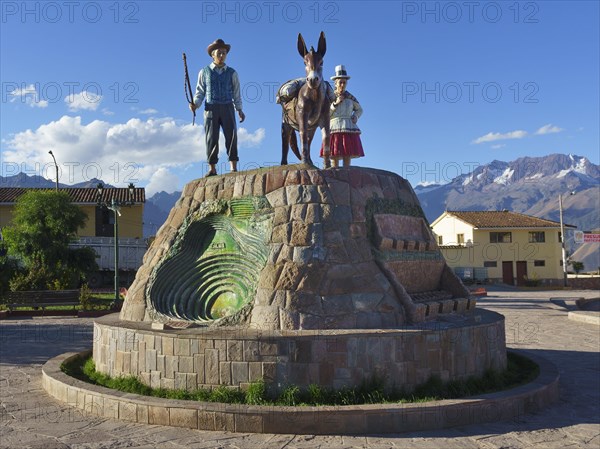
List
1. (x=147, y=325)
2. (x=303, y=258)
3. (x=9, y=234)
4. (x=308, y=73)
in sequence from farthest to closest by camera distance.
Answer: (x=9, y=234) < (x=308, y=73) < (x=147, y=325) < (x=303, y=258)

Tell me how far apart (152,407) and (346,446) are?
1911mm

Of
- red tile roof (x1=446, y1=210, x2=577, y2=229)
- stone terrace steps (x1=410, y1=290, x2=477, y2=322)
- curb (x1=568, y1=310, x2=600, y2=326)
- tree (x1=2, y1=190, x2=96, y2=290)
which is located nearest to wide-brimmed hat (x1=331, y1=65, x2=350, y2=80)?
stone terrace steps (x1=410, y1=290, x2=477, y2=322)

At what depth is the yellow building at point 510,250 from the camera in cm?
3497

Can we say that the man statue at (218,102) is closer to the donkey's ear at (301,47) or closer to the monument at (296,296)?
the monument at (296,296)

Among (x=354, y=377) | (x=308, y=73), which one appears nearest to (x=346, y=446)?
(x=354, y=377)

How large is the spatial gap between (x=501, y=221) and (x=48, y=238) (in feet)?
86.6

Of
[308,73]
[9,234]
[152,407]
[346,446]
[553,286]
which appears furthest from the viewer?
[553,286]

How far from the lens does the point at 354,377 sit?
18.5 ft

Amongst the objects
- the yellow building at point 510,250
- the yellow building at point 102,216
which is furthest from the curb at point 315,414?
the yellow building at point 510,250

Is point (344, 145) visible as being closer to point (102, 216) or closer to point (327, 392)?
point (327, 392)

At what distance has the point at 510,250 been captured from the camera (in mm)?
35500

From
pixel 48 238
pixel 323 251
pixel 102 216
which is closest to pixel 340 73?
pixel 323 251

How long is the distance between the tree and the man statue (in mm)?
14136

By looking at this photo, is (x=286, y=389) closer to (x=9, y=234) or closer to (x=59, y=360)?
(x=59, y=360)
